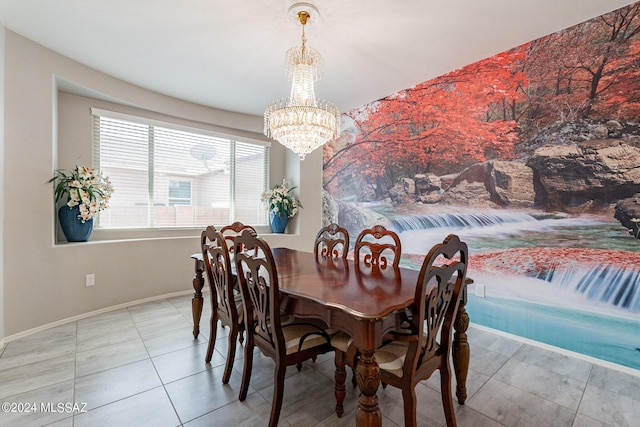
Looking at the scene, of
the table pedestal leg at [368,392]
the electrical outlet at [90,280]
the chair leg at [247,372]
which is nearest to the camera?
the table pedestal leg at [368,392]

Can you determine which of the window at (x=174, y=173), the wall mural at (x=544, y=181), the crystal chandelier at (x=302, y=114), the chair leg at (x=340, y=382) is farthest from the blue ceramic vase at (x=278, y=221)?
the chair leg at (x=340, y=382)

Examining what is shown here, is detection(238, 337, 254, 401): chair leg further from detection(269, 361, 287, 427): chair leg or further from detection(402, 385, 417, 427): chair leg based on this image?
detection(402, 385, 417, 427): chair leg

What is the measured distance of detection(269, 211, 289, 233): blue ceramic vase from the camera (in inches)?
189

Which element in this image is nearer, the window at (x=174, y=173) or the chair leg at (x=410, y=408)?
the chair leg at (x=410, y=408)

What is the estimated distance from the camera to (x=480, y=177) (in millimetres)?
3008

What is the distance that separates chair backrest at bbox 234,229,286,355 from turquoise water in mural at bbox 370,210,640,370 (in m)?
2.38

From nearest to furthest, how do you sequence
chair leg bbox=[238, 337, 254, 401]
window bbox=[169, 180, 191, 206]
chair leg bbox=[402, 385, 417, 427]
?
chair leg bbox=[402, 385, 417, 427]
chair leg bbox=[238, 337, 254, 401]
window bbox=[169, 180, 191, 206]

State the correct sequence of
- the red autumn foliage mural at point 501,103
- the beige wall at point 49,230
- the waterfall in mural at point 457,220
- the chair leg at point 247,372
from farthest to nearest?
the waterfall in mural at point 457,220 < the beige wall at point 49,230 < the red autumn foliage mural at point 501,103 < the chair leg at point 247,372

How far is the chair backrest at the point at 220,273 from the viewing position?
1.91 meters

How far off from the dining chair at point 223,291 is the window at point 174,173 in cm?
222

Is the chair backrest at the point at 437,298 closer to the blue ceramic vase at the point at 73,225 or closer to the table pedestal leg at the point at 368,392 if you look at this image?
the table pedestal leg at the point at 368,392

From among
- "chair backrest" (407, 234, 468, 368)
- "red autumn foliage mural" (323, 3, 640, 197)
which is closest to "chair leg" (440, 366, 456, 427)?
"chair backrest" (407, 234, 468, 368)

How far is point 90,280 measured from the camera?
316 centimetres

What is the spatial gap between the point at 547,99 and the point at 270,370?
3.37 m
